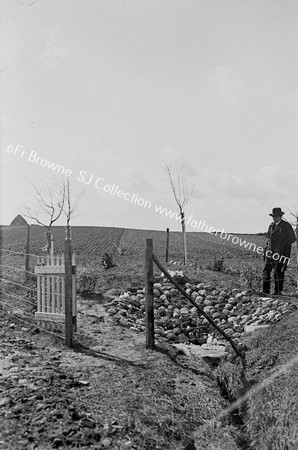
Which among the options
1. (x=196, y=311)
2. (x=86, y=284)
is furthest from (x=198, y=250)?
(x=86, y=284)

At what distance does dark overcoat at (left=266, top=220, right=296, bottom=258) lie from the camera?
11.3m

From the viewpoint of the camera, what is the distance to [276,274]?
1129 cm

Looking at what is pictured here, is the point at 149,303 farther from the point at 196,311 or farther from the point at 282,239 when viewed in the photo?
the point at 282,239

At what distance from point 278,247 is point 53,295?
261 inches

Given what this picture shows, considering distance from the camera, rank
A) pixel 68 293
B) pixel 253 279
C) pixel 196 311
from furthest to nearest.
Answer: pixel 253 279 → pixel 196 311 → pixel 68 293

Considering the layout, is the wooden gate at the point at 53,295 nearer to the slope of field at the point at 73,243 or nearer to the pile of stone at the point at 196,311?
the pile of stone at the point at 196,311

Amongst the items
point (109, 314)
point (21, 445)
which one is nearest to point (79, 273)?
point (109, 314)

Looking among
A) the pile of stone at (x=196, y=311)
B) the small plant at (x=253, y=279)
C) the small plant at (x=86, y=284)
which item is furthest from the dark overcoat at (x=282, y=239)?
the small plant at (x=86, y=284)

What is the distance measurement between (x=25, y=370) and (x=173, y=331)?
4.91 m

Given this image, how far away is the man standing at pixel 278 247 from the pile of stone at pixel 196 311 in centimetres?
89

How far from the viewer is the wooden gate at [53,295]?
6.75 metres

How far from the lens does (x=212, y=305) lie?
11.1 metres

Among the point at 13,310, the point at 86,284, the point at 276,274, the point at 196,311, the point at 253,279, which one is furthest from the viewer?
the point at 253,279

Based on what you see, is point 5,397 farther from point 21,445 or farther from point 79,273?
point 79,273
